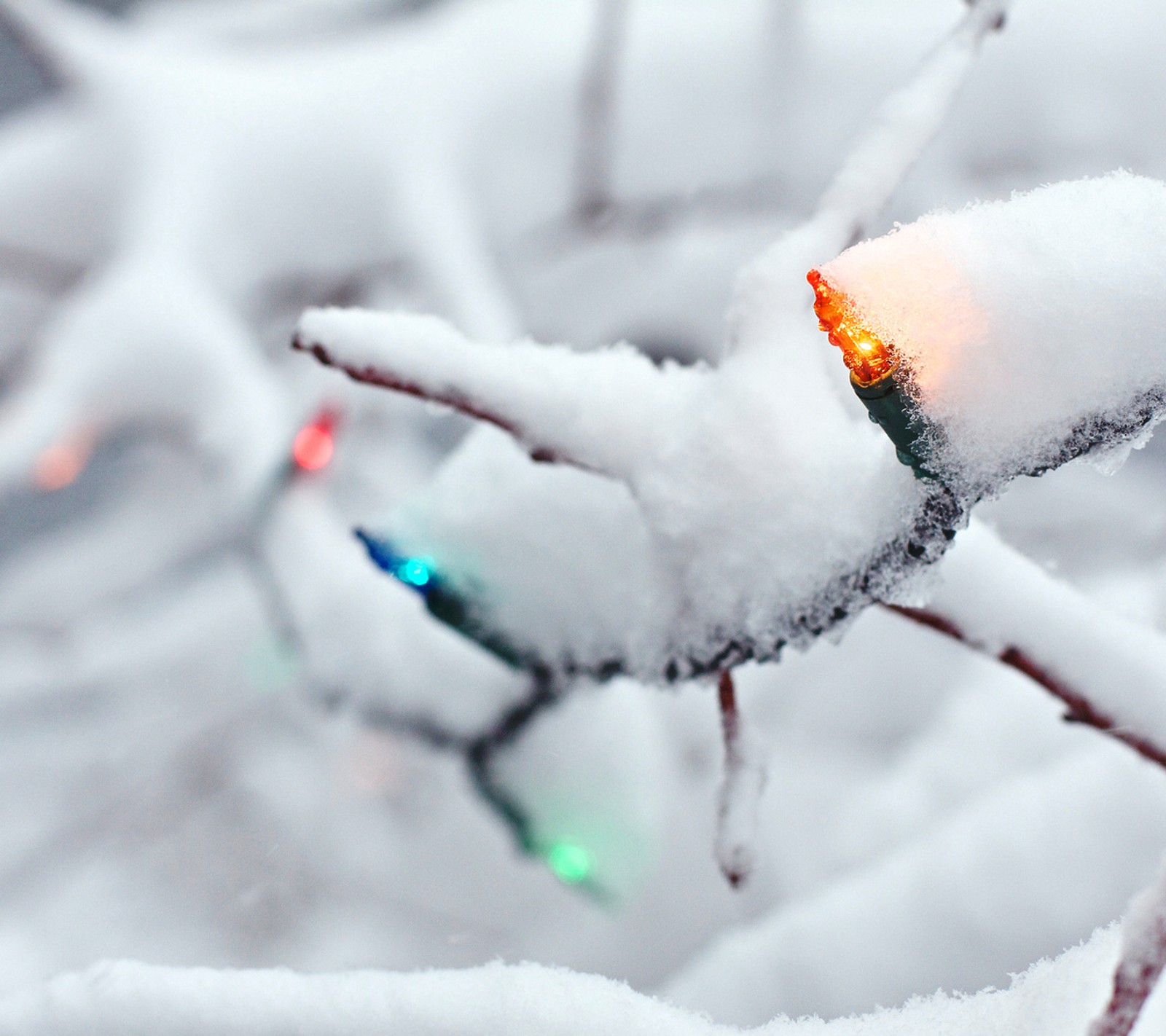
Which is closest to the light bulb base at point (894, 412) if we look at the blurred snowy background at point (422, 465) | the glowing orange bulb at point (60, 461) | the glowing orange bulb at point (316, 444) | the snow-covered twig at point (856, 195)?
the snow-covered twig at point (856, 195)

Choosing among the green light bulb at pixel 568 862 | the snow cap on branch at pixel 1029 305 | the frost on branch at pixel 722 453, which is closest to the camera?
the snow cap on branch at pixel 1029 305

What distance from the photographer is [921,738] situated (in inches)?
39.1

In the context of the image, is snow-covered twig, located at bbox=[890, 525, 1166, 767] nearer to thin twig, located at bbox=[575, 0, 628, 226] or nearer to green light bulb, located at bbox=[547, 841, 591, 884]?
green light bulb, located at bbox=[547, 841, 591, 884]

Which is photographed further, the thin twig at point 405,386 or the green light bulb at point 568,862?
the green light bulb at point 568,862

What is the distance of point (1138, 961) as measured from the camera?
313mm

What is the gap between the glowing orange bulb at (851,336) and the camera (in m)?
0.26

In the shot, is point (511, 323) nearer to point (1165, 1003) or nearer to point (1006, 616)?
point (1006, 616)

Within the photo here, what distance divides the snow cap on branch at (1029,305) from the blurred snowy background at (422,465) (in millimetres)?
501

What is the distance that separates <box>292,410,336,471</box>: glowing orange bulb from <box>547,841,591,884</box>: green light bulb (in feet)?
1.25

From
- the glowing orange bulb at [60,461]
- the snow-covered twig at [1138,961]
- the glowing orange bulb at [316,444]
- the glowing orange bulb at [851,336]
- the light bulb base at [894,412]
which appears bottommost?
the glowing orange bulb at [60,461]

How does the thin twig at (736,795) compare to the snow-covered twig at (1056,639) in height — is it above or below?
below

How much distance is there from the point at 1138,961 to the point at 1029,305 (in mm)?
225

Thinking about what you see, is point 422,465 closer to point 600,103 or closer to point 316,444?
point 316,444

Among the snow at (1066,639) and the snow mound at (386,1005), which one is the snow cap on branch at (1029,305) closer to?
the snow at (1066,639)
